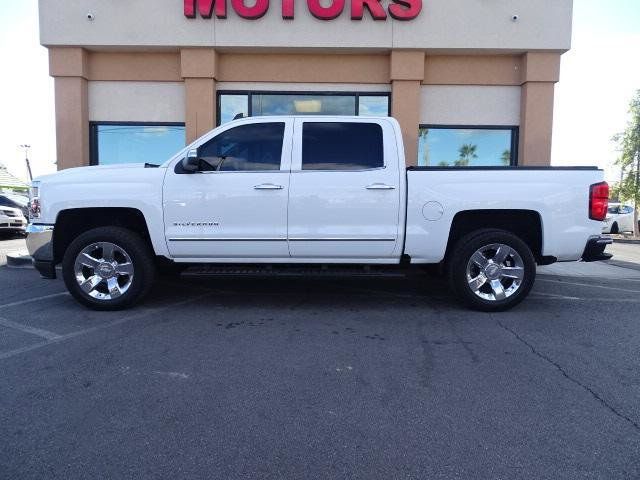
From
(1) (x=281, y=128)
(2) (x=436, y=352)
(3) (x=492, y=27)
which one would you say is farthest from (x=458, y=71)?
(2) (x=436, y=352)

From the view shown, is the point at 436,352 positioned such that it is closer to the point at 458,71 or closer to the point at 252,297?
the point at 252,297

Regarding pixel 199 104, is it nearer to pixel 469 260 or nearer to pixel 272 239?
pixel 272 239

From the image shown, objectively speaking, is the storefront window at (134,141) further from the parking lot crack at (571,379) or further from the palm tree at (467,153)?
the parking lot crack at (571,379)

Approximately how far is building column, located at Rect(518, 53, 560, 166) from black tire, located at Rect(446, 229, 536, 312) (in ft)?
17.5

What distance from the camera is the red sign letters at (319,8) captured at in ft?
31.2

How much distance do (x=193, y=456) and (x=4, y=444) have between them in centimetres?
104

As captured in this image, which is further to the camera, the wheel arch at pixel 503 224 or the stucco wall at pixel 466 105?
the stucco wall at pixel 466 105

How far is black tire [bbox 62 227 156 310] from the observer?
17.1ft

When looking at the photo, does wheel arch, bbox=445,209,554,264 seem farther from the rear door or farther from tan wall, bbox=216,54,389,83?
tan wall, bbox=216,54,389,83

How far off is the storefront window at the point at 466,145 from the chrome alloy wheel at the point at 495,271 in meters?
5.24

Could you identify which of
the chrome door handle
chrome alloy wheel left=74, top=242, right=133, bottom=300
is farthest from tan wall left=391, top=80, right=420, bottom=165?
chrome alloy wheel left=74, top=242, right=133, bottom=300

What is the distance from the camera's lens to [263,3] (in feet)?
31.2

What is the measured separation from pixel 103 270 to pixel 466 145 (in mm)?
7831

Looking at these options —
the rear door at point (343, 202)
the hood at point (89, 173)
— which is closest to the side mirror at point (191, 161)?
the hood at point (89, 173)
